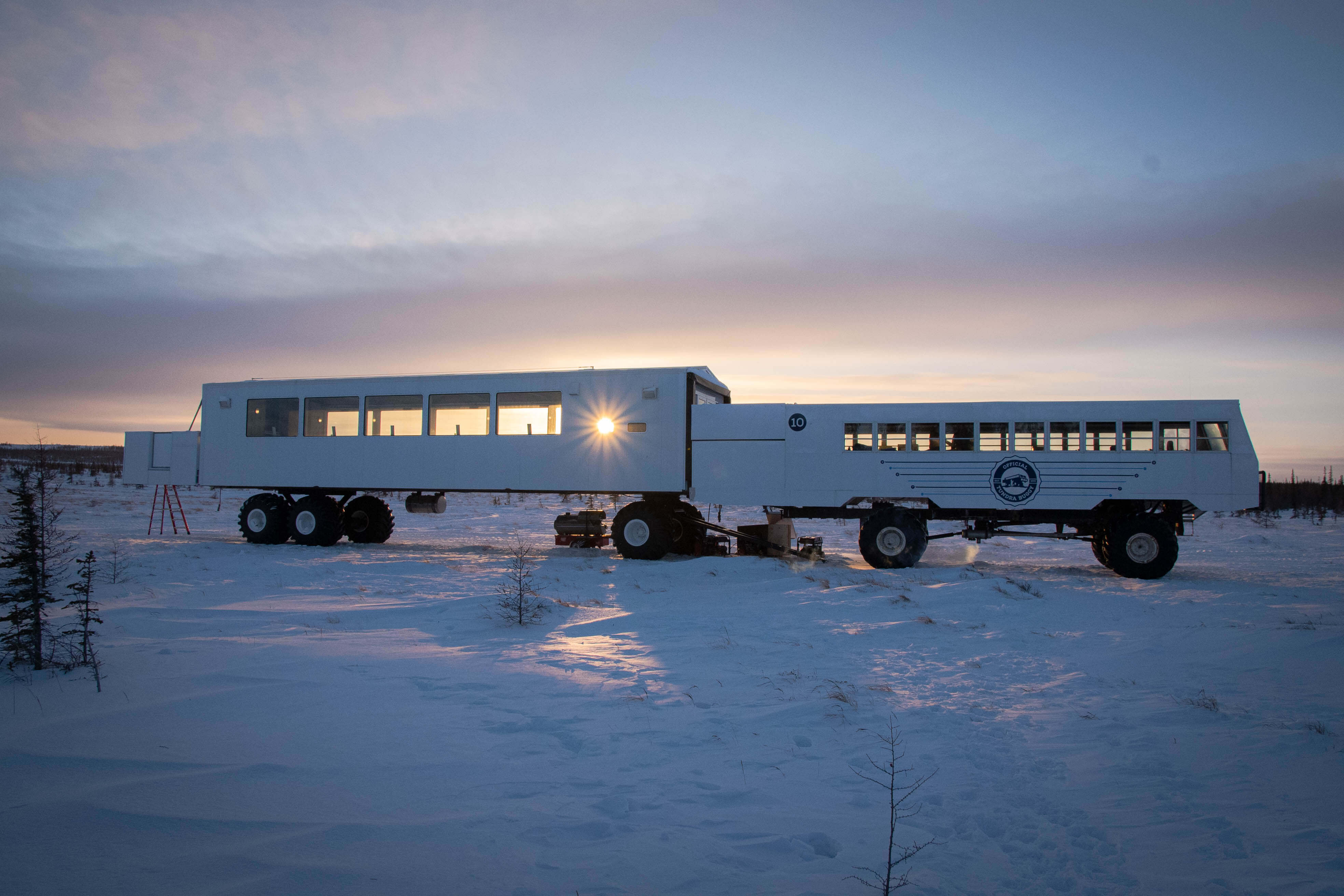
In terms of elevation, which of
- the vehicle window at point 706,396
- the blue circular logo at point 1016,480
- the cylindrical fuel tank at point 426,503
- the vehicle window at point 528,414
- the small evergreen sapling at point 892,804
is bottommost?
the small evergreen sapling at point 892,804

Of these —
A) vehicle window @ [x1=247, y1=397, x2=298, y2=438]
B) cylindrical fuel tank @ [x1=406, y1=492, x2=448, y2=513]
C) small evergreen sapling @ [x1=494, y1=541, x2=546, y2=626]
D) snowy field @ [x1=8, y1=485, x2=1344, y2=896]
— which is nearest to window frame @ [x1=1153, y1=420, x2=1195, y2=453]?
snowy field @ [x1=8, y1=485, x2=1344, y2=896]

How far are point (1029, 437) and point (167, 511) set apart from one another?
29142mm

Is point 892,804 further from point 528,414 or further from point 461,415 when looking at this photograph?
point 461,415

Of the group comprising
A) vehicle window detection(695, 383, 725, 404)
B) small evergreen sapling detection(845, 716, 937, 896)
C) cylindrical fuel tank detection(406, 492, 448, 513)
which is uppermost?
vehicle window detection(695, 383, 725, 404)

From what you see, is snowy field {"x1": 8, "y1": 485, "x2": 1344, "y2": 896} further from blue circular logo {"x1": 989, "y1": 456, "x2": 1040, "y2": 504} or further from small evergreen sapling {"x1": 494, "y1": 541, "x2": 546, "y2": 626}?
blue circular logo {"x1": 989, "y1": 456, "x2": 1040, "y2": 504}

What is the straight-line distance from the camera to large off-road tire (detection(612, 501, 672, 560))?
14.7 m

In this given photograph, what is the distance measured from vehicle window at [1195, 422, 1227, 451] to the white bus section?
1.0 inches

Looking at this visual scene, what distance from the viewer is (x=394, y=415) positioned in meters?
16.8

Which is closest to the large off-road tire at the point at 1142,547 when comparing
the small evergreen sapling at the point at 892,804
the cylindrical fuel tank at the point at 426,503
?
the small evergreen sapling at the point at 892,804

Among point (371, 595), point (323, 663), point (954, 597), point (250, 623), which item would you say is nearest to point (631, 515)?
point (371, 595)

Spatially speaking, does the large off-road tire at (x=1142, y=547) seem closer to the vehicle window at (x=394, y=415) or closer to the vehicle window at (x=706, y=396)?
the vehicle window at (x=706, y=396)

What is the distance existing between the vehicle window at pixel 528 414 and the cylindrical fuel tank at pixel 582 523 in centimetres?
212

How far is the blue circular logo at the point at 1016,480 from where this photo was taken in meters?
13.2

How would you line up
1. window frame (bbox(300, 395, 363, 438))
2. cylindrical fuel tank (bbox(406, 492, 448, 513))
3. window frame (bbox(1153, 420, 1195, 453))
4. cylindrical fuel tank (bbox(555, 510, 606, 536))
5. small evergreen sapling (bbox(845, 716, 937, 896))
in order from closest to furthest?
small evergreen sapling (bbox(845, 716, 937, 896))
window frame (bbox(1153, 420, 1195, 453))
cylindrical fuel tank (bbox(555, 510, 606, 536))
cylindrical fuel tank (bbox(406, 492, 448, 513))
window frame (bbox(300, 395, 363, 438))
